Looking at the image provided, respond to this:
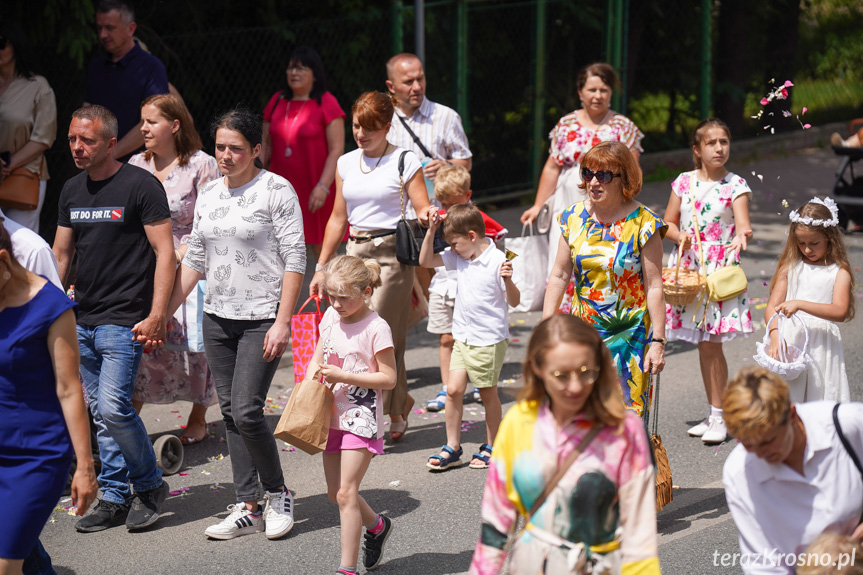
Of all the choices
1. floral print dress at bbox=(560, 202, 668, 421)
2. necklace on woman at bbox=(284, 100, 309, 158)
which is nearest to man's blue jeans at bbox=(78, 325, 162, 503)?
floral print dress at bbox=(560, 202, 668, 421)

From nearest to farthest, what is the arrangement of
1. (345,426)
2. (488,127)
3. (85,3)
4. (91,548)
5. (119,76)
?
1. (345,426)
2. (91,548)
3. (119,76)
4. (85,3)
5. (488,127)

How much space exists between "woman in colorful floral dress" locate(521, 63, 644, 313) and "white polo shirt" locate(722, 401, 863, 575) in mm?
3964

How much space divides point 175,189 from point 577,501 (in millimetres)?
3591

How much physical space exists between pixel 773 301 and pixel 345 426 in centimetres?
236

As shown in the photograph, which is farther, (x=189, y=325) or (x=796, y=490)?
(x=189, y=325)

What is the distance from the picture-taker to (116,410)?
5.15 m

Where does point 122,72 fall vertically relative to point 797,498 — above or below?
above

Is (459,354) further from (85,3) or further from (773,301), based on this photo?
(85,3)

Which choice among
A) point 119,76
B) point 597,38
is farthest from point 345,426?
point 597,38

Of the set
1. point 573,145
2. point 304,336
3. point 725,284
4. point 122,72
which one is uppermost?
point 122,72

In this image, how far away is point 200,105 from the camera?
1031cm

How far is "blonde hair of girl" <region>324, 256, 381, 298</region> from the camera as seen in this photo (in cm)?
461

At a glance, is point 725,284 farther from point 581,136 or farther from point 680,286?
point 581,136

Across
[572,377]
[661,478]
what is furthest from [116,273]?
[572,377]
